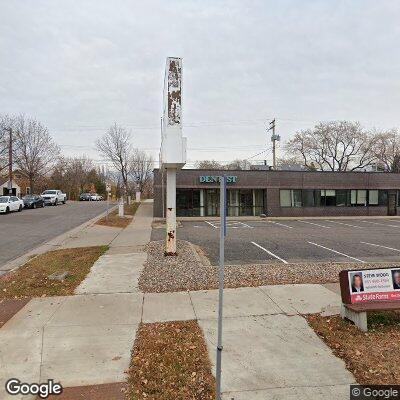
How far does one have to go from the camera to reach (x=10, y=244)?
1365cm

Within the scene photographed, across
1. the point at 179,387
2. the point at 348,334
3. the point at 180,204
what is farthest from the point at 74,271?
the point at 180,204

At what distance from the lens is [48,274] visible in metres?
8.53

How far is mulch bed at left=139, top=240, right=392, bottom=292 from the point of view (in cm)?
749

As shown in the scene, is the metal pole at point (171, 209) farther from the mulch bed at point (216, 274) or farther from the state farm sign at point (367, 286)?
the state farm sign at point (367, 286)

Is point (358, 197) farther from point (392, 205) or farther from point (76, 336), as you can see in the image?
point (76, 336)

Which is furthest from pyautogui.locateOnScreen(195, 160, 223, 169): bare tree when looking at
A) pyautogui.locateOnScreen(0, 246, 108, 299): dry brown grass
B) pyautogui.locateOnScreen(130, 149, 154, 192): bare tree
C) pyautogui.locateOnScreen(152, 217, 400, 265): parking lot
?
pyautogui.locateOnScreen(0, 246, 108, 299): dry brown grass

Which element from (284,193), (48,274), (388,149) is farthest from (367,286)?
(388,149)

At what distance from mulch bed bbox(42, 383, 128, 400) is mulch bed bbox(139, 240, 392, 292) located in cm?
342

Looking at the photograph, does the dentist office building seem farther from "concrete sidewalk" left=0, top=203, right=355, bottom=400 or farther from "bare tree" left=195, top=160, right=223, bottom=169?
"bare tree" left=195, top=160, right=223, bottom=169

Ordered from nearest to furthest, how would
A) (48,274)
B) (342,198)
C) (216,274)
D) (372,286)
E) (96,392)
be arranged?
(96,392) < (372,286) < (216,274) < (48,274) < (342,198)

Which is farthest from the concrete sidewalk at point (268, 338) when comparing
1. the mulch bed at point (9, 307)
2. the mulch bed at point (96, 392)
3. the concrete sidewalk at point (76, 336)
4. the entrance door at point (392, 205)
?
Answer: the entrance door at point (392, 205)

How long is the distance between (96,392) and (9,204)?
2860cm

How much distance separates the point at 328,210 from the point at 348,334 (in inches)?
1026

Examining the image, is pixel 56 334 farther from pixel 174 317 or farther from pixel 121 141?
A: pixel 121 141
